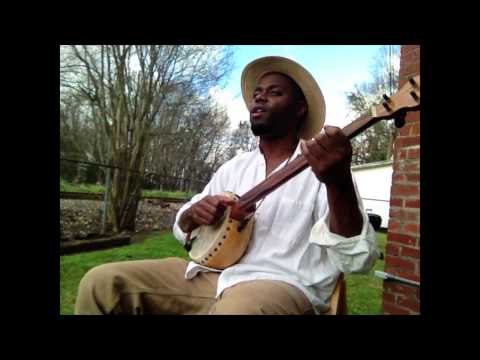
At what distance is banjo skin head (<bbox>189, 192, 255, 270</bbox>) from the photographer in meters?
1.46

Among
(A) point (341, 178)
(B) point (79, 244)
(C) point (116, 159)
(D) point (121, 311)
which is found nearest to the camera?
(A) point (341, 178)

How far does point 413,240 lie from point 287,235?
0.94 metres

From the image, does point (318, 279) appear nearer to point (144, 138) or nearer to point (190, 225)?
point (190, 225)

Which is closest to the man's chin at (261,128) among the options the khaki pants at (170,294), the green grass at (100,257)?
the khaki pants at (170,294)

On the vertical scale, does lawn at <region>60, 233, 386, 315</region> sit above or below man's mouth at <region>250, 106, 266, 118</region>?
below

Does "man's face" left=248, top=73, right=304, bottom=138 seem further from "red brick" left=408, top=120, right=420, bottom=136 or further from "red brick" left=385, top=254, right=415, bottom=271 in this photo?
"red brick" left=385, top=254, right=415, bottom=271

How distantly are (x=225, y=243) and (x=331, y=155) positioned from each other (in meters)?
0.58

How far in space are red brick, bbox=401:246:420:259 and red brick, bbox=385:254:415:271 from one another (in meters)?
0.04

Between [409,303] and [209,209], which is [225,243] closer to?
[209,209]

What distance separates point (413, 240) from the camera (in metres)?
2.02

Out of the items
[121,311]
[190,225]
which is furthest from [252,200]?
[121,311]

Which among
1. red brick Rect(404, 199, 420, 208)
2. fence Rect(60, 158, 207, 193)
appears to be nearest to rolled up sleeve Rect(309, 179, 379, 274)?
red brick Rect(404, 199, 420, 208)

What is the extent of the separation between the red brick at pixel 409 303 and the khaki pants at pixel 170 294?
98 centimetres
